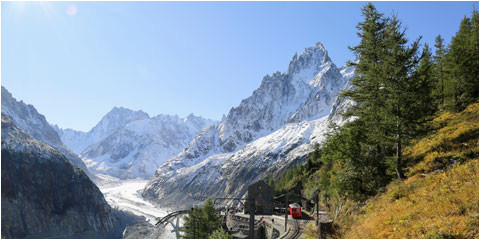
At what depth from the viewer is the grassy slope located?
11.3 metres

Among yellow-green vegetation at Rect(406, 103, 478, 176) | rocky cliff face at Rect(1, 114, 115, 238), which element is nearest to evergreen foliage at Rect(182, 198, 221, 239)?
yellow-green vegetation at Rect(406, 103, 478, 176)

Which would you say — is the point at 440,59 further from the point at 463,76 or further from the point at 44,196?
the point at 44,196

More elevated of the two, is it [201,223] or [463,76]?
[463,76]

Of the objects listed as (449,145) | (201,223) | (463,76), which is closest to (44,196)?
(201,223)

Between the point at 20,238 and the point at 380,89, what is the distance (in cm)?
13471

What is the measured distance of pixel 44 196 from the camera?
124 meters

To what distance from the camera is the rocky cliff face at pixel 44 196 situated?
4345 inches

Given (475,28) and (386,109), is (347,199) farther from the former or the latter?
(475,28)

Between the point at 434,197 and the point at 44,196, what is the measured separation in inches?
5941

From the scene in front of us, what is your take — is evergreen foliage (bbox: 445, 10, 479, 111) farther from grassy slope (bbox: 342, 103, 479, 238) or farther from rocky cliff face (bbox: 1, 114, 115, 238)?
rocky cliff face (bbox: 1, 114, 115, 238)

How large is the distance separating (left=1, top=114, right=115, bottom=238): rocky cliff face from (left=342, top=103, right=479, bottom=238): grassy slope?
4996 inches

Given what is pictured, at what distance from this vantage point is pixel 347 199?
22516 mm

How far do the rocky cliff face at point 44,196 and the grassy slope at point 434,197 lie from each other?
127 meters

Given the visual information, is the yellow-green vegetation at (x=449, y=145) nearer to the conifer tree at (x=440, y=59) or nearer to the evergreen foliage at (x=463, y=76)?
the evergreen foliage at (x=463, y=76)
